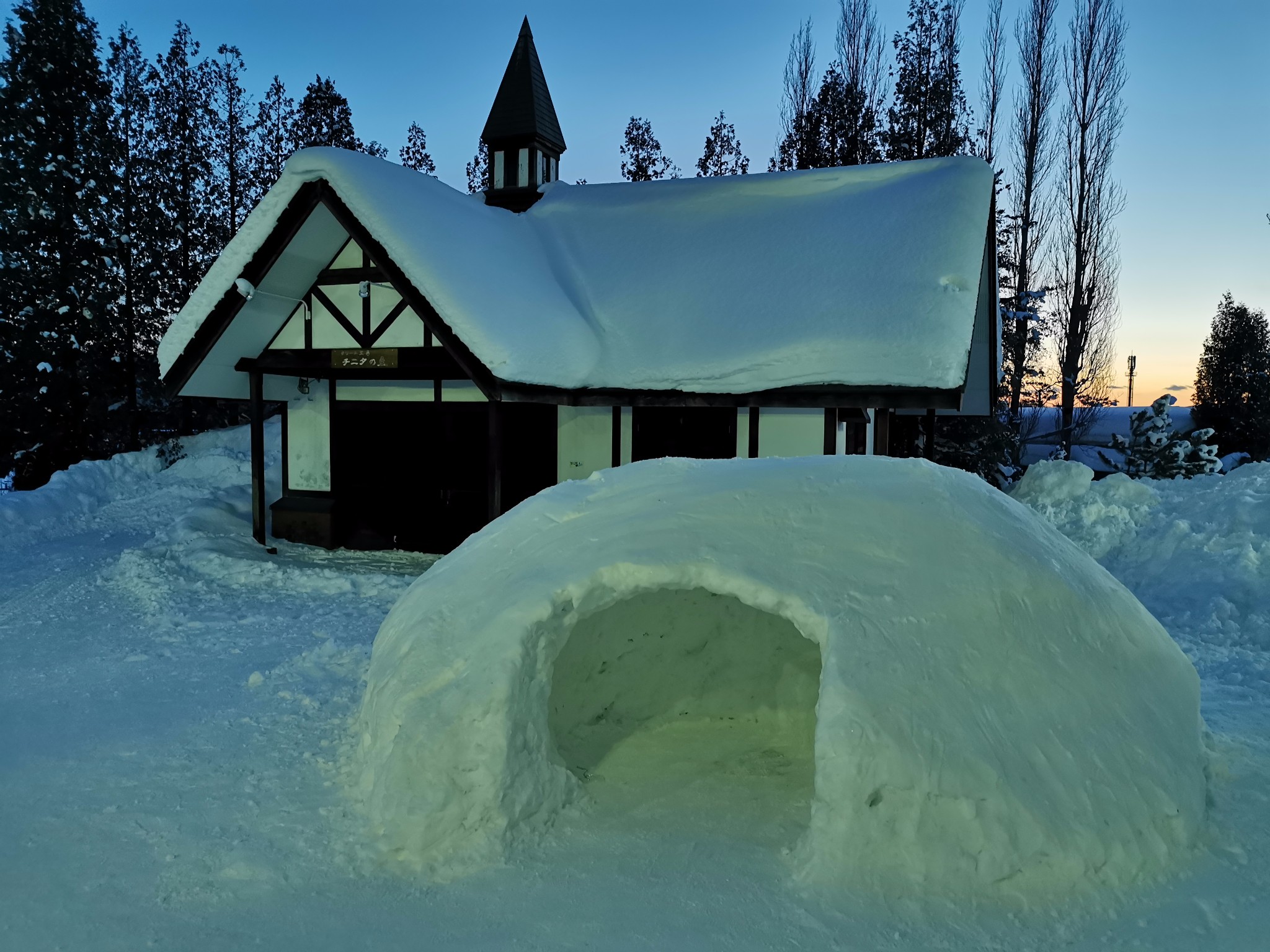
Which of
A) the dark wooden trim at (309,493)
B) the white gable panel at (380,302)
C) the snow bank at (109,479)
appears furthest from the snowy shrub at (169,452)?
the white gable panel at (380,302)

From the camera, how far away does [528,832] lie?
407cm

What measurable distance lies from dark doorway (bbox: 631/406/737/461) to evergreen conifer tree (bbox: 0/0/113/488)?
15.8m

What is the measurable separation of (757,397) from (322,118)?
880 inches

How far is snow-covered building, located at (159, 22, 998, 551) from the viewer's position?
9656 millimetres

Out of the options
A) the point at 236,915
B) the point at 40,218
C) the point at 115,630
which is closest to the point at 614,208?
the point at 115,630

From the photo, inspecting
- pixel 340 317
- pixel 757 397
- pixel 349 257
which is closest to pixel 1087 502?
pixel 757 397

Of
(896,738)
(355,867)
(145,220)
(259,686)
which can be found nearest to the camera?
(896,738)

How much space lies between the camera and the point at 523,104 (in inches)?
653

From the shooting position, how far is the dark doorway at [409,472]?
11383 millimetres

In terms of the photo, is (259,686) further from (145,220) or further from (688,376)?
(145,220)

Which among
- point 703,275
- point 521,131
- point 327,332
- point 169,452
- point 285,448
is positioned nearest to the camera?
point 327,332

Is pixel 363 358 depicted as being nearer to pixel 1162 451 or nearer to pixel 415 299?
pixel 415 299

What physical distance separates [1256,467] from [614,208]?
12556mm

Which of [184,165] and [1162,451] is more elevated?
[184,165]
